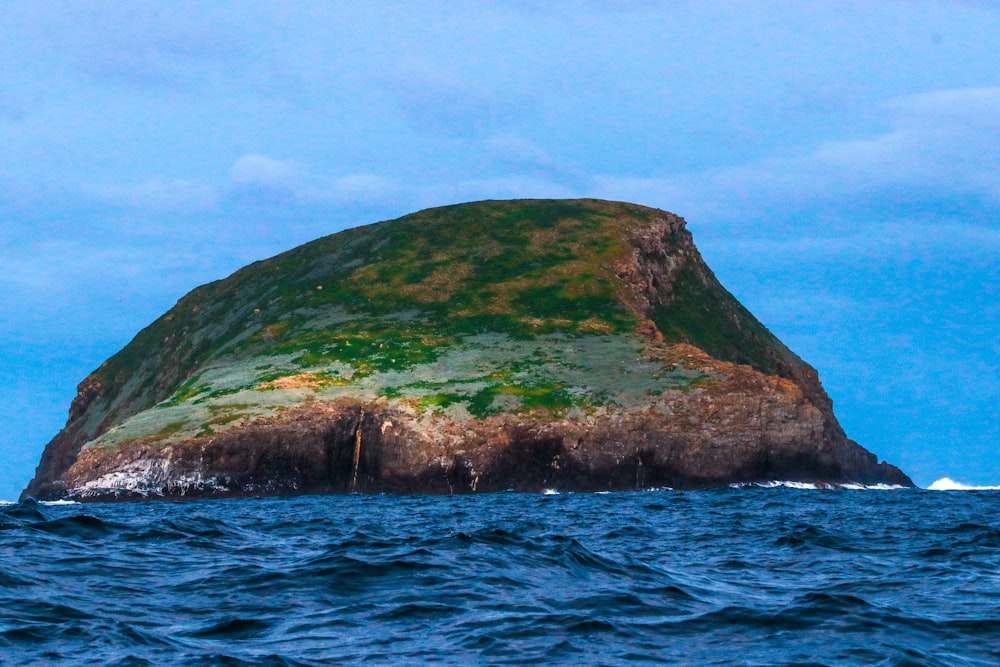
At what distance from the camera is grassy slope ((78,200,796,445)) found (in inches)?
4542

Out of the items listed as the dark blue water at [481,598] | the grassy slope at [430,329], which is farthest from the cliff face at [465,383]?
the dark blue water at [481,598]

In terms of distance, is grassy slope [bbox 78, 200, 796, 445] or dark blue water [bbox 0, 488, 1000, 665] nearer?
dark blue water [bbox 0, 488, 1000, 665]

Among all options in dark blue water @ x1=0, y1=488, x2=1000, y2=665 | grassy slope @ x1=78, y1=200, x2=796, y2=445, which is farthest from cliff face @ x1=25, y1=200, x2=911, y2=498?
dark blue water @ x1=0, y1=488, x2=1000, y2=665

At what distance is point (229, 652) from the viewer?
14.2 metres

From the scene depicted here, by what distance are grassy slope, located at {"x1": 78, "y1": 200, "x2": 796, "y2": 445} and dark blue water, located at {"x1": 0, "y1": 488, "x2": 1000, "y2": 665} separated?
82.5 metres

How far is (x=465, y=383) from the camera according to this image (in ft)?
389

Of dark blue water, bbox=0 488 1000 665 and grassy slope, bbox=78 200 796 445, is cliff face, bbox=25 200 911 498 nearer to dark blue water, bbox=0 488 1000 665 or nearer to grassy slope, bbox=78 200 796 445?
grassy slope, bbox=78 200 796 445

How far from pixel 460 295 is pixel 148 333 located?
67.0 meters

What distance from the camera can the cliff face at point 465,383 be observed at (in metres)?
106

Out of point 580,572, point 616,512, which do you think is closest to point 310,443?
point 616,512

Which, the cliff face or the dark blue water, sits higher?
the cliff face

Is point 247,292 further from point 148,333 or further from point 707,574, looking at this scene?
point 707,574

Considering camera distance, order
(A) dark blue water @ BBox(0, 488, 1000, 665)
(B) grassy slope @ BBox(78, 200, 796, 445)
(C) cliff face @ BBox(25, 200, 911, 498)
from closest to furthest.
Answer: (A) dark blue water @ BBox(0, 488, 1000, 665)
(C) cliff face @ BBox(25, 200, 911, 498)
(B) grassy slope @ BBox(78, 200, 796, 445)

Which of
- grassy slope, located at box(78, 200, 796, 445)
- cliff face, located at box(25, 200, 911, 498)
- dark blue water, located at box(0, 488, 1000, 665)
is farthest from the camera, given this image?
grassy slope, located at box(78, 200, 796, 445)
